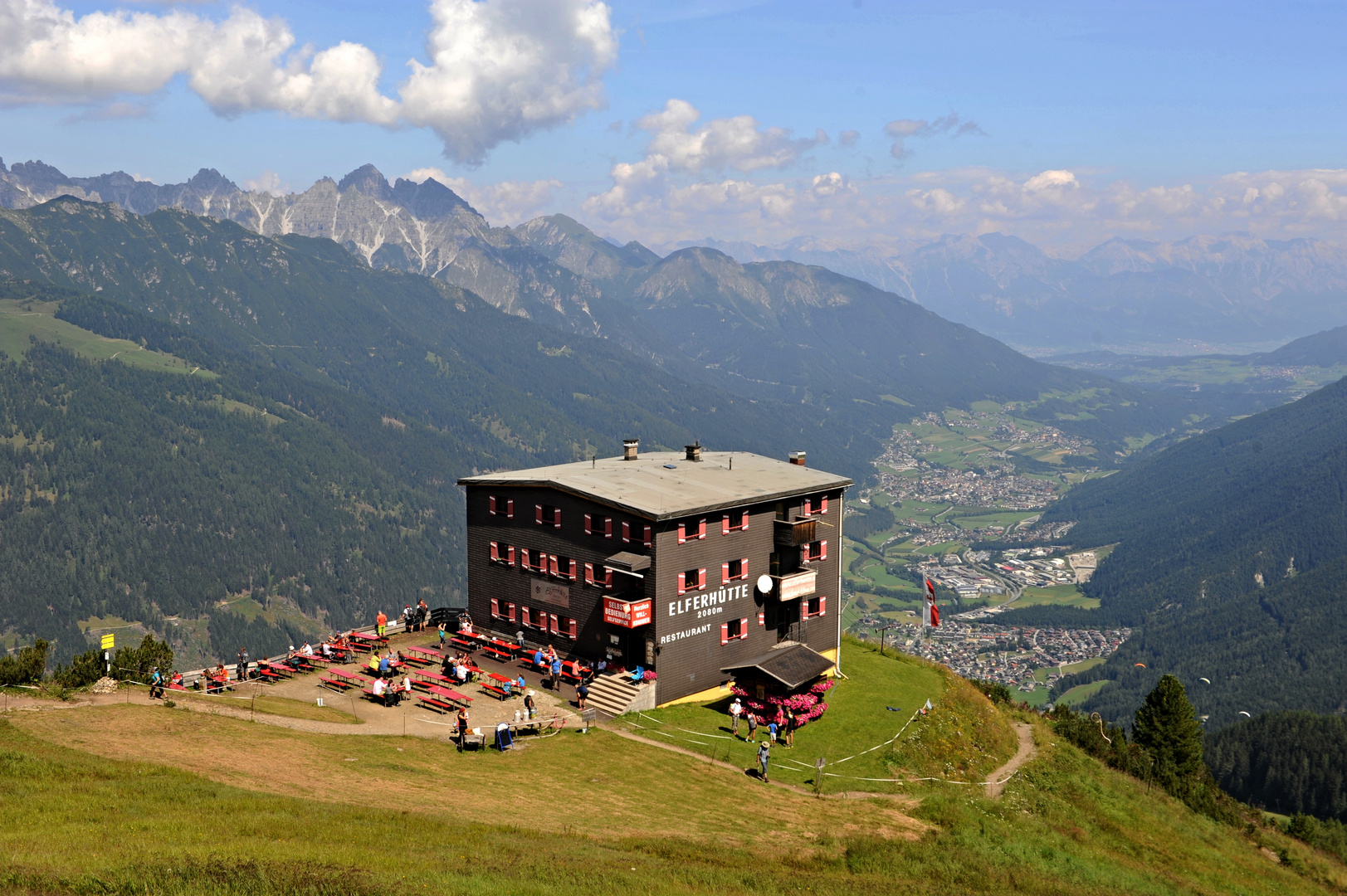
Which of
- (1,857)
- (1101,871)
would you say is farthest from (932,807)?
(1,857)

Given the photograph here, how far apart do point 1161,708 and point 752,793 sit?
170ft

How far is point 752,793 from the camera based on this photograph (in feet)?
165

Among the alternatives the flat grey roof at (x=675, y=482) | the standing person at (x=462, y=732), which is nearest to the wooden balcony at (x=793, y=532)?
the flat grey roof at (x=675, y=482)

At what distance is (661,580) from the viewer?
210ft

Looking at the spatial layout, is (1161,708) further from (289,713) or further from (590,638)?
(289,713)

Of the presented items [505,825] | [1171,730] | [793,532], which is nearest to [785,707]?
[793,532]

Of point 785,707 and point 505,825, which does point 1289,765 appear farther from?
point 505,825

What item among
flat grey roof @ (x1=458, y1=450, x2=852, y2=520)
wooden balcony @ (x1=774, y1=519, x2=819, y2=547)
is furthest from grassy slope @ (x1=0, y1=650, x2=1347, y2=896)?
flat grey roof @ (x1=458, y1=450, x2=852, y2=520)

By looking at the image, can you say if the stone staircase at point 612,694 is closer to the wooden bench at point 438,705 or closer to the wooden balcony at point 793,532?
the wooden bench at point 438,705

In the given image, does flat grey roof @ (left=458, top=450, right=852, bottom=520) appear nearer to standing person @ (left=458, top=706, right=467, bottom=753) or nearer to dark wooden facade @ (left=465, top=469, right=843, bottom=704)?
dark wooden facade @ (left=465, top=469, right=843, bottom=704)

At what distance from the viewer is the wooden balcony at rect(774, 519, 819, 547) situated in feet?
229

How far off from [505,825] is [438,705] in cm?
2125

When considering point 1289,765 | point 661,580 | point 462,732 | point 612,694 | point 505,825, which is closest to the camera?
point 505,825

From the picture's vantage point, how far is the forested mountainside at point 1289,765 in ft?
559
